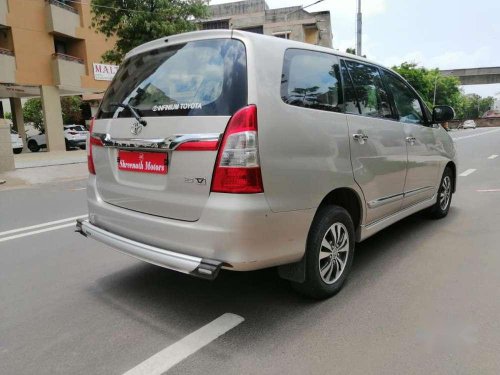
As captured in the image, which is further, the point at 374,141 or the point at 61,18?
the point at 61,18

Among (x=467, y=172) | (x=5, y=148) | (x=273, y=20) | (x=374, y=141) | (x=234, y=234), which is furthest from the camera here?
(x=273, y=20)

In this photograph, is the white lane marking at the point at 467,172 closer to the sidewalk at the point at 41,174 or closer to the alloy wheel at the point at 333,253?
the alloy wheel at the point at 333,253

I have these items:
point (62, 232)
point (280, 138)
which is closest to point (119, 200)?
point (280, 138)

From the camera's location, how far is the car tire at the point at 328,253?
10.2 ft

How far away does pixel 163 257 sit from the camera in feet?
9.30

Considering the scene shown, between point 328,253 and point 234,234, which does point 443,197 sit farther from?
point 234,234

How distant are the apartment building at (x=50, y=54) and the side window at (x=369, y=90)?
2004cm

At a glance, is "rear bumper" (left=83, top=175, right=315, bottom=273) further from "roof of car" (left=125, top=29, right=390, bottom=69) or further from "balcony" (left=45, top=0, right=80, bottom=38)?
"balcony" (left=45, top=0, right=80, bottom=38)

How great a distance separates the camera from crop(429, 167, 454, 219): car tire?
5543 mm

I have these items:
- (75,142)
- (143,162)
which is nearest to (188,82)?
(143,162)

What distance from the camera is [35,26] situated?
22.2 m

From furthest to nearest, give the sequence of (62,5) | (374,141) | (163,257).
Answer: (62,5), (374,141), (163,257)

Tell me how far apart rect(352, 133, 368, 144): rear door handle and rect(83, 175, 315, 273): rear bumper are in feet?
2.68

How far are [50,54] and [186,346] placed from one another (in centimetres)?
2390
